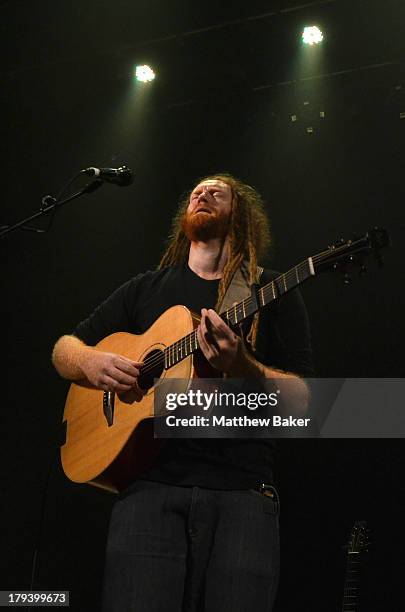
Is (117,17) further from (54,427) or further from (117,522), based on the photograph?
(117,522)

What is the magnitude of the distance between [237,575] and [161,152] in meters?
2.69

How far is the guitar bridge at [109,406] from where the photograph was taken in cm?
238

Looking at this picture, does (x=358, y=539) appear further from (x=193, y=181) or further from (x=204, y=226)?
(x=193, y=181)

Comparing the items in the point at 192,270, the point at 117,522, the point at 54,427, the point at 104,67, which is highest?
the point at 104,67

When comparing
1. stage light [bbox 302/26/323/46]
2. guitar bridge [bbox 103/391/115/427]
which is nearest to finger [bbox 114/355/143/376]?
guitar bridge [bbox 103/391/115/427]

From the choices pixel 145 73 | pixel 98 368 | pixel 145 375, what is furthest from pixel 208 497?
pixel 145 73

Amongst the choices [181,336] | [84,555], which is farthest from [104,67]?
[84,555]

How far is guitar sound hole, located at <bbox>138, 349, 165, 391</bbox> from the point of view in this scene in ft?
7.55

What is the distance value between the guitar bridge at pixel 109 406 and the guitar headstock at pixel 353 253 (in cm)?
91

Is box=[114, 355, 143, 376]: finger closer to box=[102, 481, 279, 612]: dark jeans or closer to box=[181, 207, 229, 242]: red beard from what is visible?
box=[102, 481, 279, 612]: dark jeans

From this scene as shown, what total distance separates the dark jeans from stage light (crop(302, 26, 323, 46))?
267 centimetres

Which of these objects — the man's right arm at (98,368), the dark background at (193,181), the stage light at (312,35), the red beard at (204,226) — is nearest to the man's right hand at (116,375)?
the man's right arm at (98,368)

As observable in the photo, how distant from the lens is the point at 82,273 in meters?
3.80

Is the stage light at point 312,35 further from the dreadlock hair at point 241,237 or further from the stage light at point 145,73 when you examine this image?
the dreadlock hair at point 241,237
